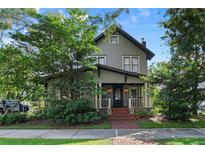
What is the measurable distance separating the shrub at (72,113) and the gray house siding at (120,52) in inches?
193

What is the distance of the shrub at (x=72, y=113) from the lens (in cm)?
967

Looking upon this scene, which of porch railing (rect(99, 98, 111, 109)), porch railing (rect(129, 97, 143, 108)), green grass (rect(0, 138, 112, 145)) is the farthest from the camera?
porch railing (rect(129, 97, 143, 108))

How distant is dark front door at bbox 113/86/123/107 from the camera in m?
14.6

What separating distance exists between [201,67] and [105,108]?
4565 mm

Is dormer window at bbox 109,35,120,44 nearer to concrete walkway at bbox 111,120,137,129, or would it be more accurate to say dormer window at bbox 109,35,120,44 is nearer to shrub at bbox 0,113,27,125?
concrete walkway at bbox 111,120,137,129

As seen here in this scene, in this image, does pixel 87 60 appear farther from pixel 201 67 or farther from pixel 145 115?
pixel 201 67

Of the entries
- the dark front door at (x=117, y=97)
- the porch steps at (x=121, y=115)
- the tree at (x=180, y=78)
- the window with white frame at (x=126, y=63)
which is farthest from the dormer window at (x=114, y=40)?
the tree at (x=180, y=78)

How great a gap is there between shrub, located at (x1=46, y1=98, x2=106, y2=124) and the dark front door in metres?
4.43

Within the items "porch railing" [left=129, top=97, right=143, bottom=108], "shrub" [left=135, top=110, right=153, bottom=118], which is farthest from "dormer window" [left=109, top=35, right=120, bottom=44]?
"shrub" [left=135, top=110, right=153, bottom=118]

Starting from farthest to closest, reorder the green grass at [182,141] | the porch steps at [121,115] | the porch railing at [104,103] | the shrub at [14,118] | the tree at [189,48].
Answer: the porch railing at [104,103] < the porch steps at [121,115] < the shrub at [14,118] < the tree at [189,48] < the green grass at [182,141]

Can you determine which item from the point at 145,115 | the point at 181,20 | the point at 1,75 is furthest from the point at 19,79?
the point at 181,20

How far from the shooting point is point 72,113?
984 centimetres

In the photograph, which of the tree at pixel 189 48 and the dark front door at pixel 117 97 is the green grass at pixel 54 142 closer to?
the tree at pixel 189 48

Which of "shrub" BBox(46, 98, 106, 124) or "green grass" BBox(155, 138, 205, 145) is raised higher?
"shrub" BBox(46, 98, 106, 124)
